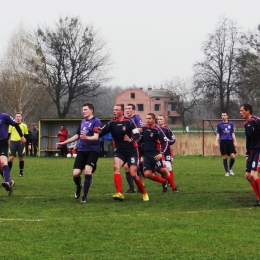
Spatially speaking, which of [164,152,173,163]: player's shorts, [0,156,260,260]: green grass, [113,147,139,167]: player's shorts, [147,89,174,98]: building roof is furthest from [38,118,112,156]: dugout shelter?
[147,89,174,98]: building roof

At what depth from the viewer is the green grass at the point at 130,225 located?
7.74 meters

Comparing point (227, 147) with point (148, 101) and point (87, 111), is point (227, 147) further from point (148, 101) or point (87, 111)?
point (148, 101)

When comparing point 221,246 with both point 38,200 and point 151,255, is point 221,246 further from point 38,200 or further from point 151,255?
point 38,200

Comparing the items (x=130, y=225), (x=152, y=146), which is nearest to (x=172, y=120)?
(x=152, y=146)

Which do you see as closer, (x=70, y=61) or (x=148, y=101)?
(x=70, y=61)

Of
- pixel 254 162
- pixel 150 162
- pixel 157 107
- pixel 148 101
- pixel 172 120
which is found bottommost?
pixel 150 162

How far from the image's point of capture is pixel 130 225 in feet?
32.0

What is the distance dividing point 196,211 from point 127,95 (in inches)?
4084

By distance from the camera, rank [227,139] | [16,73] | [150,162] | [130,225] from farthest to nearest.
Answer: [16,73] < [227,139] < [150,162] < [130,225]

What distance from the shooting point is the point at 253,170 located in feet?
40.8

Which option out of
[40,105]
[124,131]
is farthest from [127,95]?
[124,131]

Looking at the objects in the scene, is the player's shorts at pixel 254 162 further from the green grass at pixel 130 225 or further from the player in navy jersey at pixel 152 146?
the player in navy jersey at pixel 152 146

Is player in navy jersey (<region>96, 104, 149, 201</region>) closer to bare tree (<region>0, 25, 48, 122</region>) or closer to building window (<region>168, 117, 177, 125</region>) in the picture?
bare tree (<region>0, 25, 48, 122</region>)

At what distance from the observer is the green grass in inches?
305
